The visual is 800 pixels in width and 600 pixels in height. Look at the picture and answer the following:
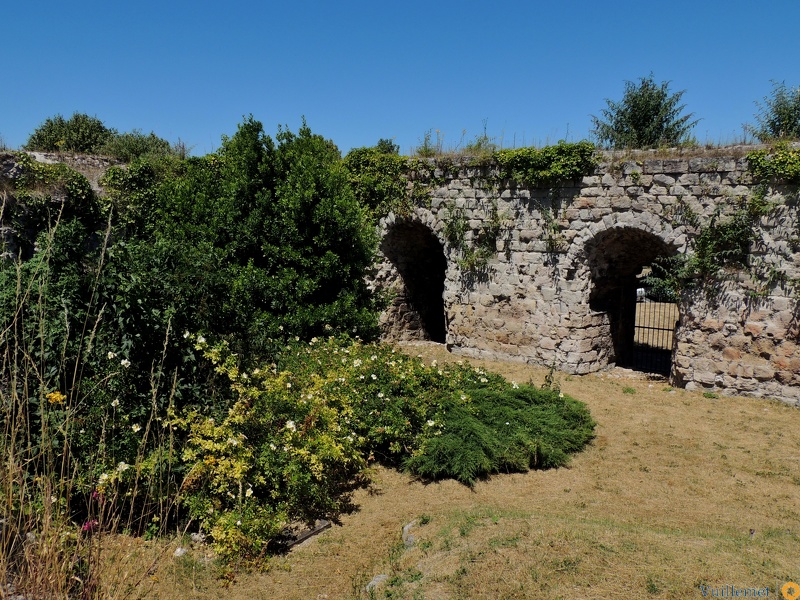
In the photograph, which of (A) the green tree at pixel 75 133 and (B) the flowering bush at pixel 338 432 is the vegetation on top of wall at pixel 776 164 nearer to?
(B) the flowering bush at pixel 338 432

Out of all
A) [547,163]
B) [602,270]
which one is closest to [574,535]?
[602,270]

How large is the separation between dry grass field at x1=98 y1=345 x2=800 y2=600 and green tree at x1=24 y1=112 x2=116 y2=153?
20.0 metres

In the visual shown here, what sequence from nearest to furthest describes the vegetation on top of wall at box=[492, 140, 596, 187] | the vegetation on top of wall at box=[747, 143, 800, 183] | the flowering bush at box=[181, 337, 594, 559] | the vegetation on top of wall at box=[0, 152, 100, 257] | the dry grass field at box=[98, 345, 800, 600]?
the dry grass field at box=[98, 345, 800, 600]
the flowering bush at box=[181, 337, 594, 559]
the vegetation on top of wall at box=[747, 143, 800, 183]
the vegetation on top of wall at box=[0, 152, 100, 257]
the vegetation on top of wall at box=[492, 140, 596, 187]

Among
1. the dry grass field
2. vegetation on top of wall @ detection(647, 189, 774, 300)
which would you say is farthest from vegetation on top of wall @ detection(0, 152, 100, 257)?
vegetation on top of wall @ detection(647, 189, 774, 300)

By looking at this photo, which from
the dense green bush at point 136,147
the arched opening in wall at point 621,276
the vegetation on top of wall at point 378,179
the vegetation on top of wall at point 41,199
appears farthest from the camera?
the dense green bush at point 136,147

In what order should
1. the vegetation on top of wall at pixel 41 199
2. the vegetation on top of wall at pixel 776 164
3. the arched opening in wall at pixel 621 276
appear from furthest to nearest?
the arched opening in wall at pixel 621 276 < the vegetation on top of wall at pixel 41 199 < the vegetation on top of wall at pixel 776 164

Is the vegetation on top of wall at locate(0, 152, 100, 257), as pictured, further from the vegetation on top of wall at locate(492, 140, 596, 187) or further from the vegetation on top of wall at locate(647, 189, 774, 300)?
the vegetation on top of wall at locate(647, 189, 774, 300)

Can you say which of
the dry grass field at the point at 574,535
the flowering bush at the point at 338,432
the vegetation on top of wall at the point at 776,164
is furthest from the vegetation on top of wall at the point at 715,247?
the flowering bush at the point at 338,432

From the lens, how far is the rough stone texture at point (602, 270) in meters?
9.37

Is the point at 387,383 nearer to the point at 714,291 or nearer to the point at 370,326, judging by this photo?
the point at 370,326

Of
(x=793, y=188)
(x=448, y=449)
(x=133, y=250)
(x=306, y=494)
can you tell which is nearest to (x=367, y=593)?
(x=306, y=494)

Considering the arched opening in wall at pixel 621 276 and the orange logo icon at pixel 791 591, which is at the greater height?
the arched opening in wall at pixel 621 276

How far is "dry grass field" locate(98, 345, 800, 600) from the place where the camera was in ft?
13.2

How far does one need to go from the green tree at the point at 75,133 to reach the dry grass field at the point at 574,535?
1995cm
